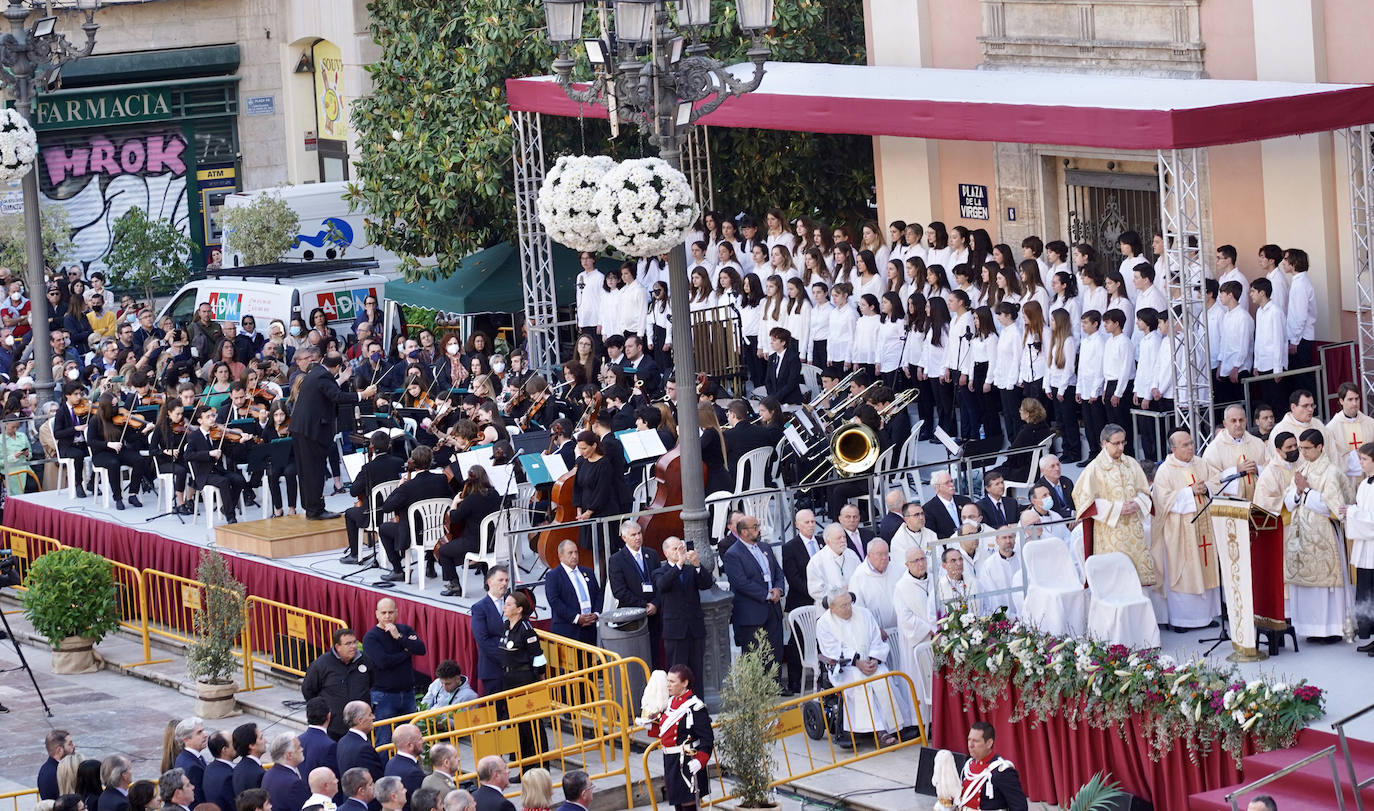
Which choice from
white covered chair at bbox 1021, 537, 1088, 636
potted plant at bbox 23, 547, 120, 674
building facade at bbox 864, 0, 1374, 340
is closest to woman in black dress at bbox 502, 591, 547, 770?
white covered chair at bbox 1021, 537, 1088, 636

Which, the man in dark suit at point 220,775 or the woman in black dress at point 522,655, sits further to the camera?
the woman in black dress at point 522,655

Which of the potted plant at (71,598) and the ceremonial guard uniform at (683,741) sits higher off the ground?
the potted plant at (71,598)

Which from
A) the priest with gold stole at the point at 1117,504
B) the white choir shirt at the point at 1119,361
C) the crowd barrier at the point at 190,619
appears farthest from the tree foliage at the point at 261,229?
the priest with gold stole at the point at 1117,504

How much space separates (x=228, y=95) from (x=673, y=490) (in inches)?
1059

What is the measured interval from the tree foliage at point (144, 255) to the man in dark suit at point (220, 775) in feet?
81.9

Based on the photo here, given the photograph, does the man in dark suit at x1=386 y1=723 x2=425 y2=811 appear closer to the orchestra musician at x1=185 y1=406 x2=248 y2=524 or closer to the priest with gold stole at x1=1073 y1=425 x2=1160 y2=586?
the priest with gold stole at x1=1073 y1=425 x2=1160 y2=586

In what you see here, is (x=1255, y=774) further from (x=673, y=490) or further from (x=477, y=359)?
(x=477, y=359)

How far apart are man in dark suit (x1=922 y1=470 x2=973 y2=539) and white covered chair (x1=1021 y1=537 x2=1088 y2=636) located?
4.82 feet

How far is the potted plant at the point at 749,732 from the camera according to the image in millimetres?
14531

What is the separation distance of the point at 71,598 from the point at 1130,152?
451 inches

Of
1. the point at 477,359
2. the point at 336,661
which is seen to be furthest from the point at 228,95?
the point at 336,661

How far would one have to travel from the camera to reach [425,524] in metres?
18.7

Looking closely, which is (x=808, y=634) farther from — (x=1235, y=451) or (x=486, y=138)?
(x=486, y=138)

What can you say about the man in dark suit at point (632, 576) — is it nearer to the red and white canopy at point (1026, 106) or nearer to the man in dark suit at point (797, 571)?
the man in dark suit at point (797, 571)
